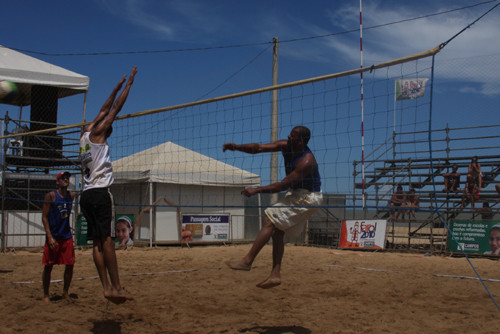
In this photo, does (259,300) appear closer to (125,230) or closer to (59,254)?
(59,254)

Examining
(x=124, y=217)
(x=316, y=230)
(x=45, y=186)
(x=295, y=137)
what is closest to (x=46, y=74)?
(x=45, y=186)

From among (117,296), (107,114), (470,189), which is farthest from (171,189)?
(117,296)

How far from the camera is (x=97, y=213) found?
4090 mm

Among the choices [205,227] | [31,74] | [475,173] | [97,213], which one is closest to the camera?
[97,213]

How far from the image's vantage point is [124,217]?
1258cm

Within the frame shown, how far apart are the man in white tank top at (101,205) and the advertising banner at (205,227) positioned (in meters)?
8.97

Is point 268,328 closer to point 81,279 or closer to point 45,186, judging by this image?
point 81,279

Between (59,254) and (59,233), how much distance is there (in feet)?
0.87

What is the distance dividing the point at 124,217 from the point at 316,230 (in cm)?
573

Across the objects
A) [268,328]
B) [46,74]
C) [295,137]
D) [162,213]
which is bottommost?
[268,328]

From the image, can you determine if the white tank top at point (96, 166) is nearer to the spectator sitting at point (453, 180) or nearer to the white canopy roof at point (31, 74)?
the white canopy roof at point (31, 74)

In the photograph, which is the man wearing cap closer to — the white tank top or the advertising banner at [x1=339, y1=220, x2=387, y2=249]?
the white tank top

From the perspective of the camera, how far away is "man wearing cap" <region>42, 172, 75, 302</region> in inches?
221

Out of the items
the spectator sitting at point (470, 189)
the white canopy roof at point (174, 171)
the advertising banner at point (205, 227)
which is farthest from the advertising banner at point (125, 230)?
the spectator sitting at point (470, 189)
